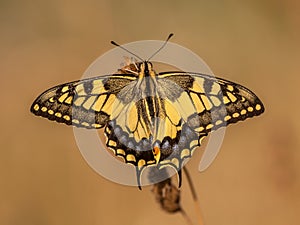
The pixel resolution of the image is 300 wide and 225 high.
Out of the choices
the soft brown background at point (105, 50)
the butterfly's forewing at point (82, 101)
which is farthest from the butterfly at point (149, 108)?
the soft brown background at point (105, 50)

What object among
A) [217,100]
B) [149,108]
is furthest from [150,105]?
[217,100]

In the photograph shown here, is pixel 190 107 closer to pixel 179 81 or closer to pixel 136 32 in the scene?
pixel 179 81

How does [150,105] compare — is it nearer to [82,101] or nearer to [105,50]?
[82,101]

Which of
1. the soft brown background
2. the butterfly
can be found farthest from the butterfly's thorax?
the soft brown background

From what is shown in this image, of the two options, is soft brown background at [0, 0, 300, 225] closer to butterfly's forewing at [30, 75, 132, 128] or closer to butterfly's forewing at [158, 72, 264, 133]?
butterfly's forewing at [158, 72, 264, 133]
